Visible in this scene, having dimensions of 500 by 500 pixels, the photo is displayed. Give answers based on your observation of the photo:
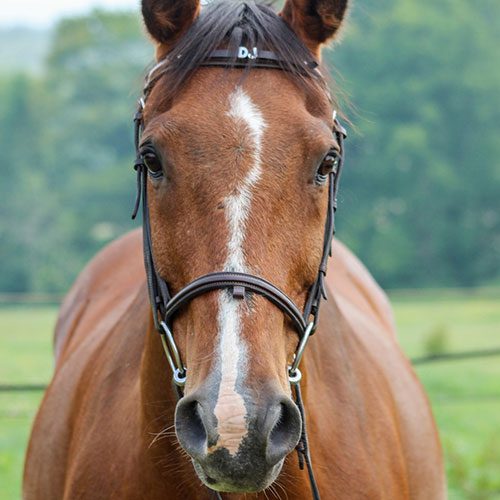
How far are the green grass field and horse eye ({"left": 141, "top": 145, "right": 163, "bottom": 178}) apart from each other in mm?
4433

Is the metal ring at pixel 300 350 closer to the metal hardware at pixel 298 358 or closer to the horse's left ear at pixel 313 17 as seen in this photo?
the metal hardware at pixel 298 358

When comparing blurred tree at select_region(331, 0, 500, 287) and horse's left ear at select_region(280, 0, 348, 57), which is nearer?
horse's left ear at select_region(280, 0, 348, 57)

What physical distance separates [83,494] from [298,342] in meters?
1.08

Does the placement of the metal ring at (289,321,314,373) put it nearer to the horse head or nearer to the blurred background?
the horse head

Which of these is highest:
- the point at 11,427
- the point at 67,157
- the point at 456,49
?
the point at 456,49

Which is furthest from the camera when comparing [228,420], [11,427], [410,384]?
[11,427]

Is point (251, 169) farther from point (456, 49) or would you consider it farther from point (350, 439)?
point (456, 49)

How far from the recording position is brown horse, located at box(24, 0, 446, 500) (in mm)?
2418

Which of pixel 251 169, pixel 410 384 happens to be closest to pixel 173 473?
pixel 251 169

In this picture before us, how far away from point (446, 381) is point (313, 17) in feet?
46.1

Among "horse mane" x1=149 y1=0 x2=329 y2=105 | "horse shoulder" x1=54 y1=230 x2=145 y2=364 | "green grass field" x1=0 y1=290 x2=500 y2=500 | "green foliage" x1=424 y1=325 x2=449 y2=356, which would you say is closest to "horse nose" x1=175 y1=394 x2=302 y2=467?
"horse mane" x1=149 y1=0 x2=329 y2=105

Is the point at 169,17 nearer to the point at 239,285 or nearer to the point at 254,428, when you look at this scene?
the point at 239,285

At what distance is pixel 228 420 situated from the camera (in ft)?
7.64

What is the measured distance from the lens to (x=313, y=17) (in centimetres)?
316
